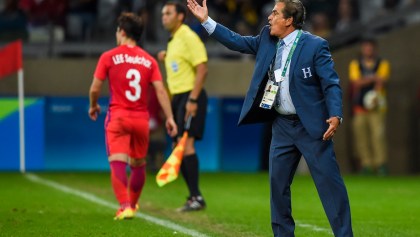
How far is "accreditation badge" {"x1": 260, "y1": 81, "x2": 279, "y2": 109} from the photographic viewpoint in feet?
27.6

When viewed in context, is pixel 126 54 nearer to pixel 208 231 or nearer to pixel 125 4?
pixel 208 231

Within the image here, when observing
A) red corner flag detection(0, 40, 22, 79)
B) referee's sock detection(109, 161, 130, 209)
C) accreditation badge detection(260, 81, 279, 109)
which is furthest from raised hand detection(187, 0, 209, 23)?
red corner flag detection(0, 40, 22, 79)

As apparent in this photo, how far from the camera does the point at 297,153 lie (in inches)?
340

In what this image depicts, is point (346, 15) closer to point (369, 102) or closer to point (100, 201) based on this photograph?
point (369, 102)

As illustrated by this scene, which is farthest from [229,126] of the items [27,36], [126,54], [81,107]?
[126,54]

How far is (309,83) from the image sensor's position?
8.41 meters

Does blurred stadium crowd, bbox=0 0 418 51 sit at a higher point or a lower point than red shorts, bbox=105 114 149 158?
higher

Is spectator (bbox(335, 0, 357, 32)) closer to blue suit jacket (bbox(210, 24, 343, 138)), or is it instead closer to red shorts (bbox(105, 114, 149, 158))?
red shorts (bbox(105, 114, 149, 158))

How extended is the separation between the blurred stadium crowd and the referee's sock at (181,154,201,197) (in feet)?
30.5

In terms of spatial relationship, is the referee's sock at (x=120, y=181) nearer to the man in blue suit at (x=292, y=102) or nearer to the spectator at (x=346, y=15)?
the man in blue suit at (x=292, y=102)

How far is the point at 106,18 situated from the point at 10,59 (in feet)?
8.80

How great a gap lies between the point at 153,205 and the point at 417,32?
9080 millimetres

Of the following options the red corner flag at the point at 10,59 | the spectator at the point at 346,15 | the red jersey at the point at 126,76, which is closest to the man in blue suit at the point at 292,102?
the red jersey at the point at 126,76

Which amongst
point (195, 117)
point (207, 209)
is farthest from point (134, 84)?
point (207, 209)
